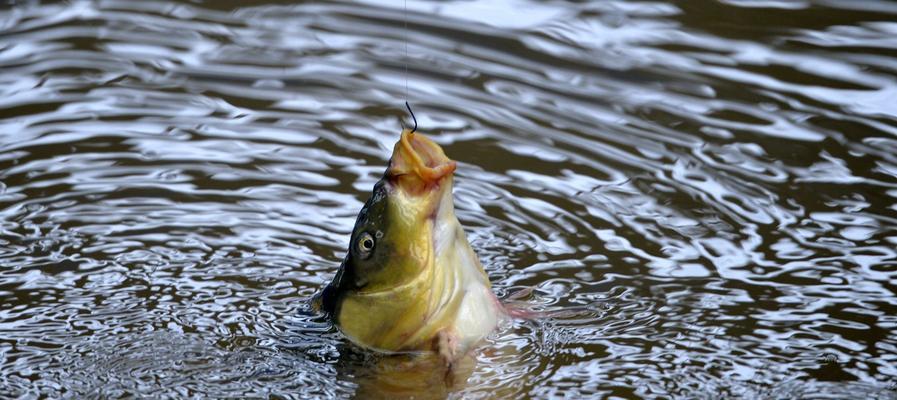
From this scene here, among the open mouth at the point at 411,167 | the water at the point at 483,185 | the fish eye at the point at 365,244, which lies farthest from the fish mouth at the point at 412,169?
the water at the point at 483,185

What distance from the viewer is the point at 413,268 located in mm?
3969

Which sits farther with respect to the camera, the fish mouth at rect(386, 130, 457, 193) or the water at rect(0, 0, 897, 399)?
the water at rect(0, 0, 897, 399)

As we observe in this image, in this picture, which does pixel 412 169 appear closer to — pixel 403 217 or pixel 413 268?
pixel 403 217

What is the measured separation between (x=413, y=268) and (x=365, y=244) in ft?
0.54

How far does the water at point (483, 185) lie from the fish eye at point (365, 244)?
373 mm

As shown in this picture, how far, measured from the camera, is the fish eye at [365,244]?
3.97 meters

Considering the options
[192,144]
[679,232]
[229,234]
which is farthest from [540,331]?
[192,144]

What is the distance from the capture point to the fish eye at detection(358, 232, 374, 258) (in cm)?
397

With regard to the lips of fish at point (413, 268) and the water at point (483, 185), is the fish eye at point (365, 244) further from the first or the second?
the water at point (483, 185)

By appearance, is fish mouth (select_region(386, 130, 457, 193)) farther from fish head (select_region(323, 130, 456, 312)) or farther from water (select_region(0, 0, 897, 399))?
water (select_region(0, 0, 897, 399))

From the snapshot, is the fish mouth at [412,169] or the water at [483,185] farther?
the water at [483,185]

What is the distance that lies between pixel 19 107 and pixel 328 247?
2210 mm

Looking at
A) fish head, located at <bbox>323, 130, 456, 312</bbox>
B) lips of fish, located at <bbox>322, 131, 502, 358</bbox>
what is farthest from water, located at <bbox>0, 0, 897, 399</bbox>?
fish head, located at <bbox>323, 130, 456, 312</bbox>

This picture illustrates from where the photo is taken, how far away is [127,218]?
17.3ft
